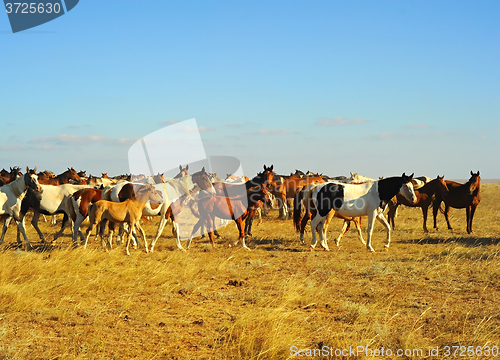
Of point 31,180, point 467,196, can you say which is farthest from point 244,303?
point 467,196

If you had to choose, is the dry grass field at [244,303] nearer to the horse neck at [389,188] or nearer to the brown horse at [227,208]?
the brown horse at [227,208]

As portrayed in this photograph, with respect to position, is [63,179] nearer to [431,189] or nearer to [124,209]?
[124,209]

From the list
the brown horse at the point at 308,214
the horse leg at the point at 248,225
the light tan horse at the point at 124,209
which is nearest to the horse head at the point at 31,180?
the light tan horse at the point at 124,209

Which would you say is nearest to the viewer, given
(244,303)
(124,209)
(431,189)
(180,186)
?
(244,303)

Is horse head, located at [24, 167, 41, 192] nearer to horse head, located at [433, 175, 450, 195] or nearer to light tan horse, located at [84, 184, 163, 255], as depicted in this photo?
light tan horse, located at [84, 184, 163, 255]

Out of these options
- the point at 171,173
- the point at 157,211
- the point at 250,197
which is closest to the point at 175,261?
the point at 157,211

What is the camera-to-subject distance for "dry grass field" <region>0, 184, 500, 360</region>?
5.51 meters

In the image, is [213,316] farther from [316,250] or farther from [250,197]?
[250,197]

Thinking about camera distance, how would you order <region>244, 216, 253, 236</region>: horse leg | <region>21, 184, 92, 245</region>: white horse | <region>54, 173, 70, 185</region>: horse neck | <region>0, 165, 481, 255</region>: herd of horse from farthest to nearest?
<region>54, 173, 70, 185</region>: horse neck
<region>244, 216, 253, 236</region>: horse leg
<region>21, 184, 92, 245</region>: white horse
<region>0, 165, 481, 255</region>: herd of horse

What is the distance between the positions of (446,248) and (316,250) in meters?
4.08

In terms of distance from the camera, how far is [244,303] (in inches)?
298

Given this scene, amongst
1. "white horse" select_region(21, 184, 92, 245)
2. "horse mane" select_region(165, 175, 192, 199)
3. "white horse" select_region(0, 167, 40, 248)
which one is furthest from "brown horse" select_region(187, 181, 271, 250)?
"white horse" select_region(0, 167, 40, 248)

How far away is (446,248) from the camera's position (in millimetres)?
12508

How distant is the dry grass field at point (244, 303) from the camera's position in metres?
5.51
